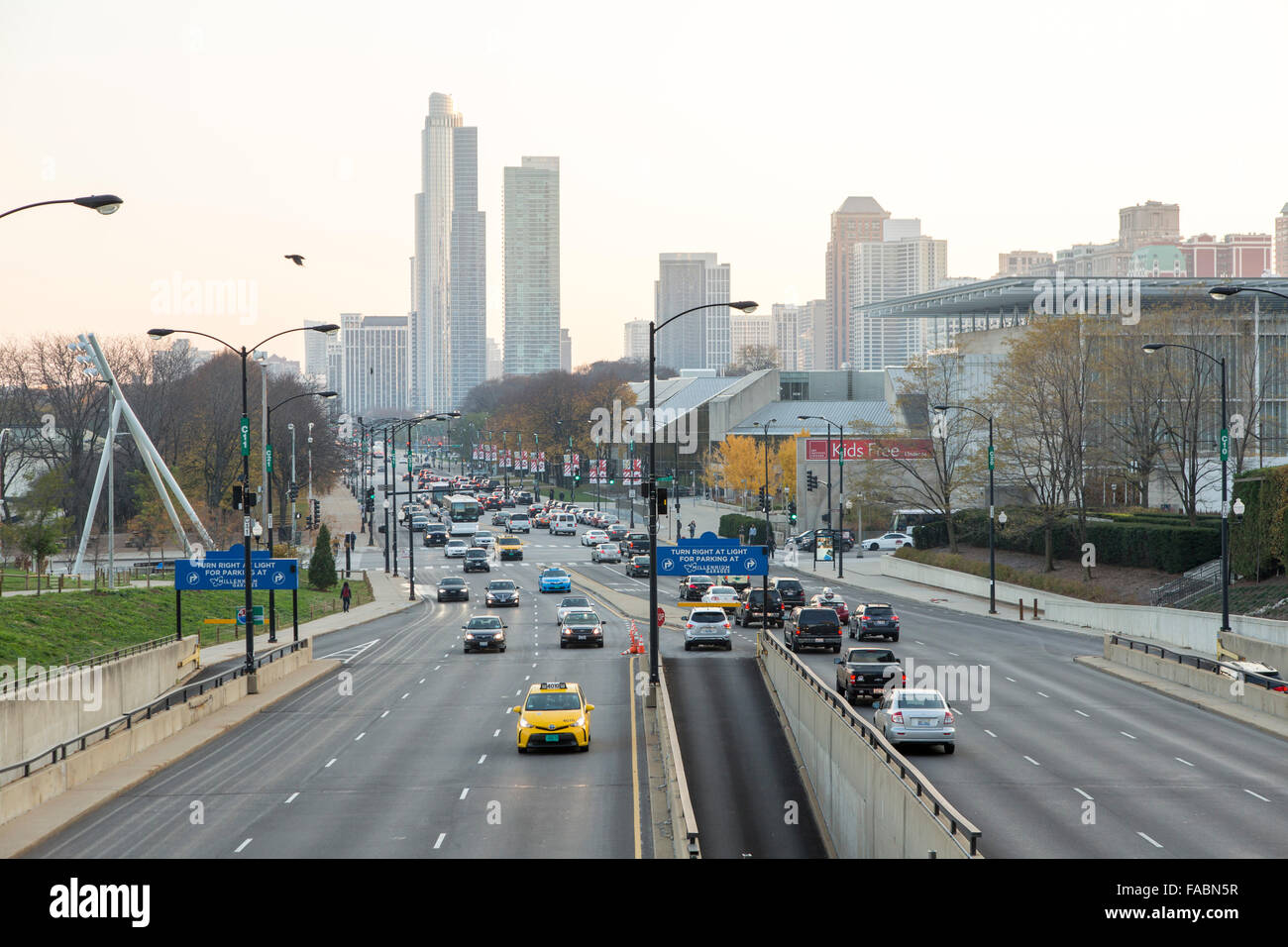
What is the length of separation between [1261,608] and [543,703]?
27.7 metres

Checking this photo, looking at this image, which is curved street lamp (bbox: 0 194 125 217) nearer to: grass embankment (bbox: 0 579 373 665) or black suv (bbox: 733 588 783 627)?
grass embankment (bbox: 0 579 373 665)

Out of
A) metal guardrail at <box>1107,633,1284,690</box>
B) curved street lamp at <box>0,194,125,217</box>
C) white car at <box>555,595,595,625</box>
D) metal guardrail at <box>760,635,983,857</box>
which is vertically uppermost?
curved street lamp at <box>0,194,125,217</box>

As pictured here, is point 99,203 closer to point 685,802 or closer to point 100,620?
point 685,802

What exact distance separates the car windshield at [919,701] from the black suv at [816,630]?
1581 cm

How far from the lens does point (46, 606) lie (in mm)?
44156

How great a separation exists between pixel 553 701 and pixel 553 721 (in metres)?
0.98

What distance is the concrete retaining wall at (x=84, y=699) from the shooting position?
85.3ft

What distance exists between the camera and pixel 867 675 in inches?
1292

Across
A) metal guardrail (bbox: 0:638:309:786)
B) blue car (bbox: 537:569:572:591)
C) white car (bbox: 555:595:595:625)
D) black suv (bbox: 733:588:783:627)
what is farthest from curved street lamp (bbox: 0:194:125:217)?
blue car (bbox: 537:569:572:591)

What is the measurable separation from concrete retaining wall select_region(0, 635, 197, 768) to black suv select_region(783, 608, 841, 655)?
64.2ft

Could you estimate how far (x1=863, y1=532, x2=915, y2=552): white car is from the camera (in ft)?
310

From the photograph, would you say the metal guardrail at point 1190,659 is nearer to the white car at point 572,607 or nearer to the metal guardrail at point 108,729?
the white car at point 572,607

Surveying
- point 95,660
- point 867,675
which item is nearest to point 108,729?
point 95,660
